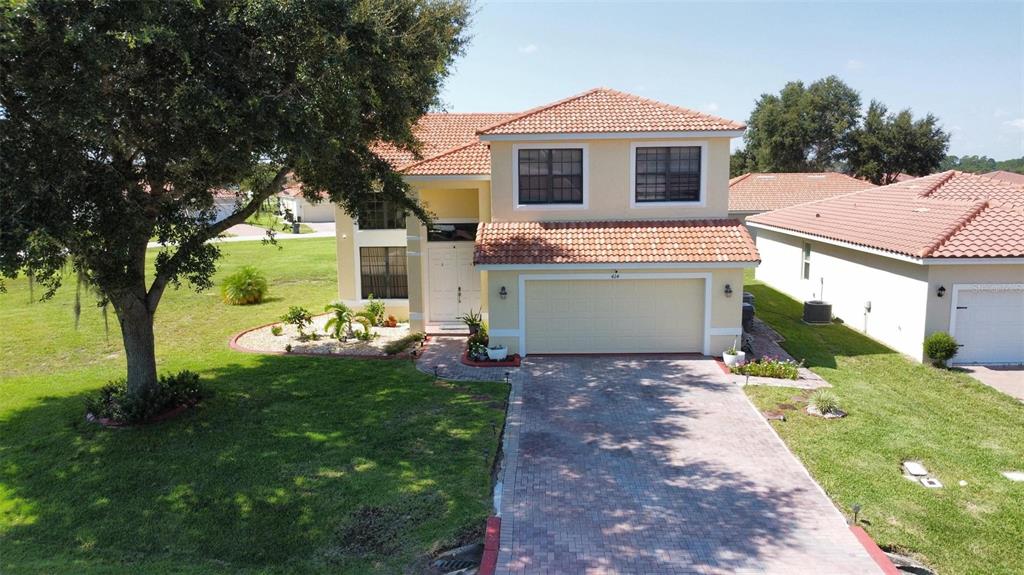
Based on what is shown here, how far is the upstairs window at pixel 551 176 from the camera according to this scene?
17781 millimetres

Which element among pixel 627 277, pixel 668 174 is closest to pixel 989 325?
pixel 668 174

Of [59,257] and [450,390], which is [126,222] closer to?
[59,257]

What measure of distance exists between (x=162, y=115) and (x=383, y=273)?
10.9m

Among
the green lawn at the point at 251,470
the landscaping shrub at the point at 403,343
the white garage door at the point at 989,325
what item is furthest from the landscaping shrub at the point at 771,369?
the landscaping shrub at the point at 403,343

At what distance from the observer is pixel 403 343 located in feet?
60.4

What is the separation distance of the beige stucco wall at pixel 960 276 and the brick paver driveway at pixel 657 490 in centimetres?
586

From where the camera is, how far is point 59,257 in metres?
10.0

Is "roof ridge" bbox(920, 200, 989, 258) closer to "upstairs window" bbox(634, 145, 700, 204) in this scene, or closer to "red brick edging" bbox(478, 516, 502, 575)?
"upstairs window" bbox(634, 145, 700, 204)

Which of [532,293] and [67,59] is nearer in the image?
[67,59]

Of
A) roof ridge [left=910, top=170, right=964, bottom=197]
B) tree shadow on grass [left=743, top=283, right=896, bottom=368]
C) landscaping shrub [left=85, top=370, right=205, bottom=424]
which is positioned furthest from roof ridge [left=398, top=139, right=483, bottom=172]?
roof ridge [left=910, top=170, right=964, bottom=197]

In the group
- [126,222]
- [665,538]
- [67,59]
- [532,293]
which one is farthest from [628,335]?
[67,59]

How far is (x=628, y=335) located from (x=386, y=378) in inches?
240

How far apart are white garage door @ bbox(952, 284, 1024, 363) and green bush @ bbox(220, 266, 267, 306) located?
2225 centimetres

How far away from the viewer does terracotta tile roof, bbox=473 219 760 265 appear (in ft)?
53.9
